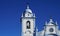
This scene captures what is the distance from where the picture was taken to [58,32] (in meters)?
95.4

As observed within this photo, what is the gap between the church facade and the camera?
95.1 m

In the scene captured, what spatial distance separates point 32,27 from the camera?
319 feet

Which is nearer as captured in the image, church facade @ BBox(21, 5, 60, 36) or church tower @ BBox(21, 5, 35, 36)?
church facade @ BBox(21, 5, 60, 36)

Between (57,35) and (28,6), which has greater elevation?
(28,6)

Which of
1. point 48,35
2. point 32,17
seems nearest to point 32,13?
point 32,17

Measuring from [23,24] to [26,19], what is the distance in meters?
1.35

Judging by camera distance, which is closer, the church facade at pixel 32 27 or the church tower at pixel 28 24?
the church facade at pixel 32 27

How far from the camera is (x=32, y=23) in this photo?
320ft

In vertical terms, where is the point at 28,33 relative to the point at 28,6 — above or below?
below

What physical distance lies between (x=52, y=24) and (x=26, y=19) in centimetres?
640

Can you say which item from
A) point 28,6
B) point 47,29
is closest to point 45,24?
point 47,29

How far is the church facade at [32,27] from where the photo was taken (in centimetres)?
9506

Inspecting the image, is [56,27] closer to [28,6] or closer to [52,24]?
[52,24]

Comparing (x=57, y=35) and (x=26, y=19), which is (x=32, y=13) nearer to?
(x=26, y=19)
